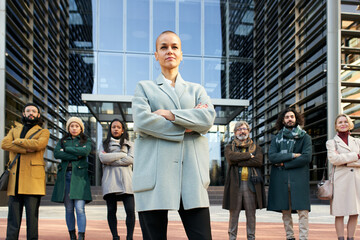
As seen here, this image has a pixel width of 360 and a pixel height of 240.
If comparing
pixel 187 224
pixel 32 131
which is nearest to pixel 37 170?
pixel 32 131

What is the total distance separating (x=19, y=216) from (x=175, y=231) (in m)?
2.44

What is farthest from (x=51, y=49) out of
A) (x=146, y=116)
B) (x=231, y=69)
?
(x=146, y=116)

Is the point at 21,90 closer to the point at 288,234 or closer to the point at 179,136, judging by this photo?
the point at 288,234

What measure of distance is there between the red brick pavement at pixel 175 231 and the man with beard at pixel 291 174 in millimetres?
737

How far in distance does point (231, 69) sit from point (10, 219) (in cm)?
1436

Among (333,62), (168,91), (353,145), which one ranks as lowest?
(353,145)

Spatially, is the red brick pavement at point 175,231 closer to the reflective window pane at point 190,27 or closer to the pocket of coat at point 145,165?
the pocket of coat at point 145,165

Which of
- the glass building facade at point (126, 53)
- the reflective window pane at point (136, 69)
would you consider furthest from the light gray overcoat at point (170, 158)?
the reflective window pane at point (136, 69)

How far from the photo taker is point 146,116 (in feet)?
6.43

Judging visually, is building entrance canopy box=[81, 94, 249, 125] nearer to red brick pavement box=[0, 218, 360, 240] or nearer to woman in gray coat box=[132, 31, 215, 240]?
red brick pavement box=[0, 218, 360, 240]

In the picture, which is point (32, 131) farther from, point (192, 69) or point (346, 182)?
point (192, 69)

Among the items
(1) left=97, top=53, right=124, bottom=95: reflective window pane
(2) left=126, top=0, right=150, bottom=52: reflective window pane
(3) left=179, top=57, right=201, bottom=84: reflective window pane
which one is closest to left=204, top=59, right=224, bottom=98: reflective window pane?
(3) left=179, top=57, right=201, bottom=84: reflective window pane

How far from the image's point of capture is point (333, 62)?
11711 millimetres

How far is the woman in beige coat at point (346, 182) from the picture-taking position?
442cm
